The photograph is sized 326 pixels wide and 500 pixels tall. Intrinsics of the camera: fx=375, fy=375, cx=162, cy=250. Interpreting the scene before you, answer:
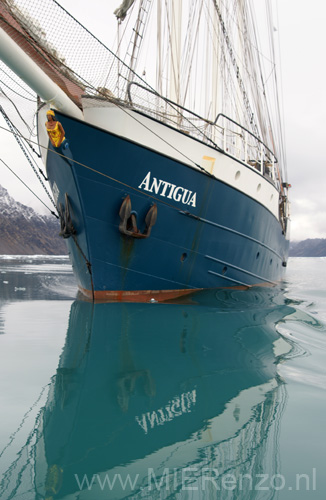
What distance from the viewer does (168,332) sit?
4906mm

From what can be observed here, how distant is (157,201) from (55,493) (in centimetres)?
590

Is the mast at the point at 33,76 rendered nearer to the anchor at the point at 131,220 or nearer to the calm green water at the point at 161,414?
the anchor at the point at 131,220

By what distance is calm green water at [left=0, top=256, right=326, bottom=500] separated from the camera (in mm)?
1711

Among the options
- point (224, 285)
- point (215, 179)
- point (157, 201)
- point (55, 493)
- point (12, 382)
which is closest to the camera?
point (55, 493)

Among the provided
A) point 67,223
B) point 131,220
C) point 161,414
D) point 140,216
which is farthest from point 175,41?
point 161,414

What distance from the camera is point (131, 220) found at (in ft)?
23.1

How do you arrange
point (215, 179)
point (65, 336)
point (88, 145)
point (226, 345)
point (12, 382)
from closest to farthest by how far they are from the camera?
point (12, 382)
point (226, 345)
point (65, 336)
point (88, 145)
point (215, 179)

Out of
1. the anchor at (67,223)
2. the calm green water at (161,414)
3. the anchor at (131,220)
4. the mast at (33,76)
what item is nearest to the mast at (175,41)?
the mast at (33,76)

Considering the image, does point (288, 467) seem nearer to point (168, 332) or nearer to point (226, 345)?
point (226, 345)

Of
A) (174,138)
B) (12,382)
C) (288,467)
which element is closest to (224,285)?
(174,138)

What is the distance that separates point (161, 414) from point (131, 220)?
4.94m

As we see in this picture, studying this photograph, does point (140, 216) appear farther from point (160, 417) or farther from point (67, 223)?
point (160, 417)

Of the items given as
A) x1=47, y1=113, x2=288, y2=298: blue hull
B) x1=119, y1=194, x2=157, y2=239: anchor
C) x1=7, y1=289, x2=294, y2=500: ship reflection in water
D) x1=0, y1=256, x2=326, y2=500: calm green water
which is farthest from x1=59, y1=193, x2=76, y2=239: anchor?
x1=7, y1=289, x2=294, y2=500: ship reflection in water

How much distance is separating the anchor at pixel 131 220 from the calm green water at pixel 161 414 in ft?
7.96
